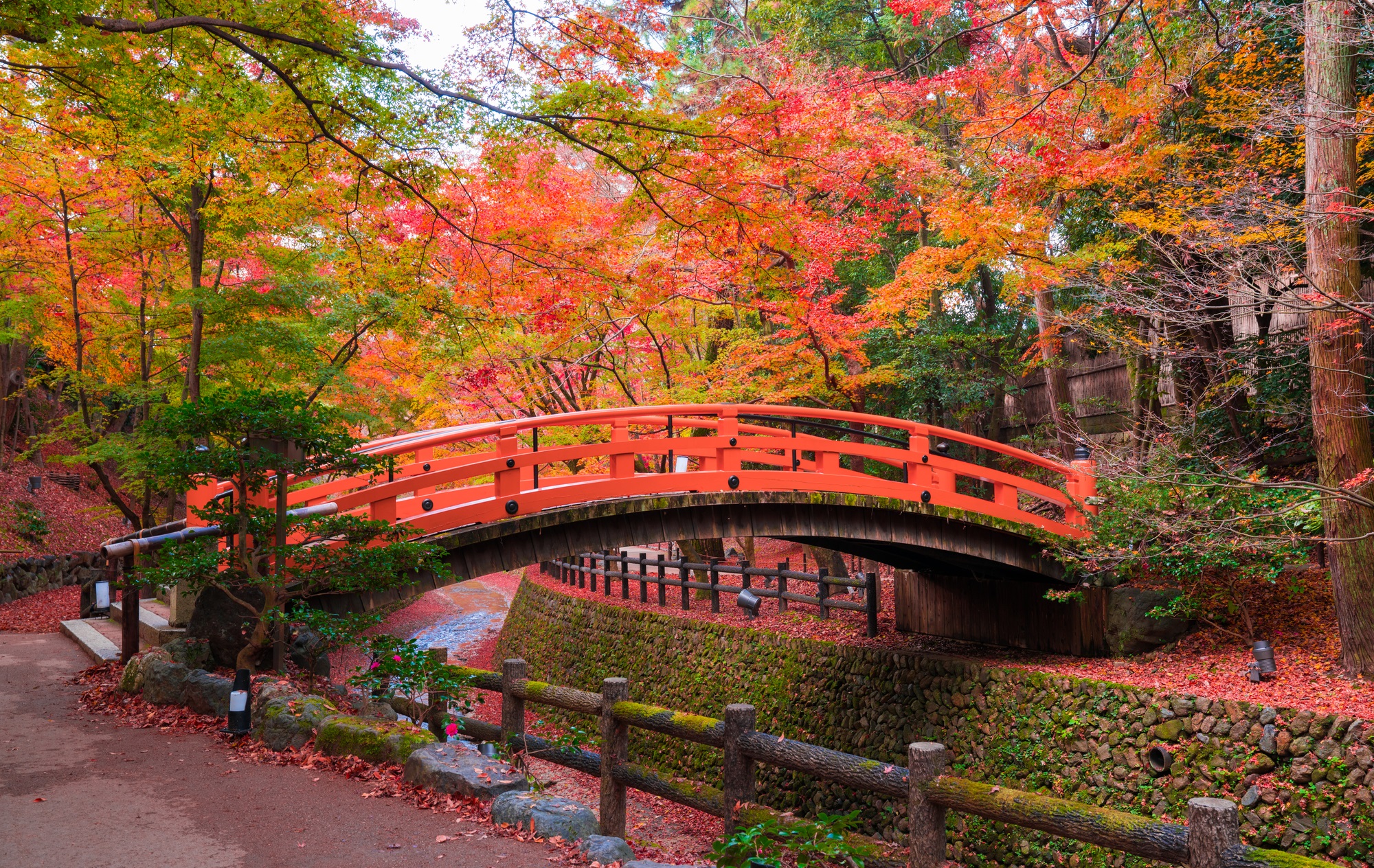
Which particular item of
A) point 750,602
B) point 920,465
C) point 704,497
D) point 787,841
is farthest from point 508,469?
point 750,602

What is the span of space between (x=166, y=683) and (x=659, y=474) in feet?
15.5

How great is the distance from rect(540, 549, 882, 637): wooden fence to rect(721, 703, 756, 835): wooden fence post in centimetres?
689

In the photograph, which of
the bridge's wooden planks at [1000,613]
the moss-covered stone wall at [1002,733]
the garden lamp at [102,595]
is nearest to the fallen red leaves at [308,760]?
the garden lamp at [102,595]

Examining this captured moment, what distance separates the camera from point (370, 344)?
1806 cm

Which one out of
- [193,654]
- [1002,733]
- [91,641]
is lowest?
[1002,733]

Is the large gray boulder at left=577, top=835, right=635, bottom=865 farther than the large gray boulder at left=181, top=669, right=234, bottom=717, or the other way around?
the large gray boulder at left=181, top=669, right=234, bottom=717

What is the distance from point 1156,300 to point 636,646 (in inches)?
384

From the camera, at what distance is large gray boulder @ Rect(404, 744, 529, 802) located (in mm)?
5035

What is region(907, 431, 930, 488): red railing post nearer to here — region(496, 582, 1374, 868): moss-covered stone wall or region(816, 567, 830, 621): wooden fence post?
region(496, 582, 1374, 868): moss-covered stone wall

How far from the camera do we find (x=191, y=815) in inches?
194

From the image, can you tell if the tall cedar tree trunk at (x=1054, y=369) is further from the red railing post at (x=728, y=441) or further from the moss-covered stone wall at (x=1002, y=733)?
the red railing post at (x=728, y=441)

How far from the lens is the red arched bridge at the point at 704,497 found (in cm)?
785

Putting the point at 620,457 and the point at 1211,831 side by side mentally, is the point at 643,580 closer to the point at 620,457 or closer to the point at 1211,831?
the point at 620,457

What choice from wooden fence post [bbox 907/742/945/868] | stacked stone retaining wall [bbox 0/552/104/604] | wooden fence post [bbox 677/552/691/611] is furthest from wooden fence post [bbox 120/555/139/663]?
wooden fence post [bbox 677/552/691/611]
